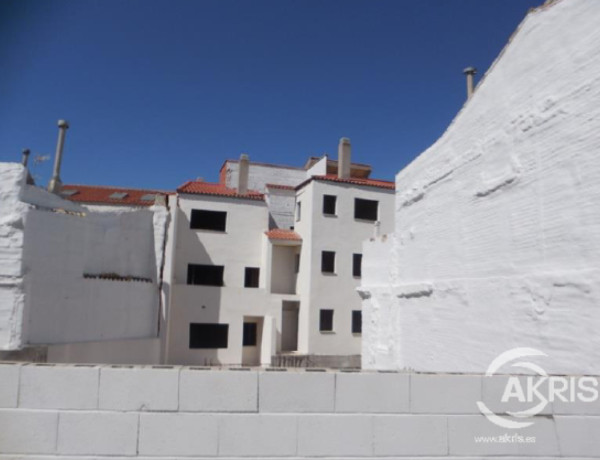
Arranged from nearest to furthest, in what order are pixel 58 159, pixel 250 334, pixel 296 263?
pixel 58 159, pixel 250 334, pixel 296 263

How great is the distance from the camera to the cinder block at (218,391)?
3271mm

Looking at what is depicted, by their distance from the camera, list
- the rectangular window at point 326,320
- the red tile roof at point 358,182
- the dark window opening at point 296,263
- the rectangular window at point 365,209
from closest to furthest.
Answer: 1. the rectangular window at point 326,320
2. the red tile roof at point 358,182
3. the rectangular window at point 365,209
4. the dark window opening at point 296,263

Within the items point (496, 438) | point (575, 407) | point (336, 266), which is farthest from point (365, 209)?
point (496, 438)

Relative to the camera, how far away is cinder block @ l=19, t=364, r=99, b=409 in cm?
325

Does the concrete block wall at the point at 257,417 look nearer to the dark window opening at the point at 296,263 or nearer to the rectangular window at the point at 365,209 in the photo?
the rectangular window at the point at 365,209

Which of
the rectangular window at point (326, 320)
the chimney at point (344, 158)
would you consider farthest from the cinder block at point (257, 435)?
the chimney at point (344, 158)

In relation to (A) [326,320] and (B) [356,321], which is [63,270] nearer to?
(A) [326,320]

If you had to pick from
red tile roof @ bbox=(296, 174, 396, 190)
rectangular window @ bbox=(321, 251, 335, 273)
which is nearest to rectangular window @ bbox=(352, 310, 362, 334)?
rectangular window @ bbox=(321, 251, 335, 273)

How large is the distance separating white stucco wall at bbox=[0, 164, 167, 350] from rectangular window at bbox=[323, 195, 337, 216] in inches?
328

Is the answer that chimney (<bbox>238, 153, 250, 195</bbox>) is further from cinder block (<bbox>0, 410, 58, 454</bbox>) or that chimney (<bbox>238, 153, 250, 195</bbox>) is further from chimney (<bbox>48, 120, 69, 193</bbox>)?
cinder block (<bbox>0, 410, 58, 454</bbox>)

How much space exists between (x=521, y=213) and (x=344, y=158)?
53.3 ft

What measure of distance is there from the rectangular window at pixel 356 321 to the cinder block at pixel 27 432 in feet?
58.2

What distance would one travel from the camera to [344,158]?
22.4 meters

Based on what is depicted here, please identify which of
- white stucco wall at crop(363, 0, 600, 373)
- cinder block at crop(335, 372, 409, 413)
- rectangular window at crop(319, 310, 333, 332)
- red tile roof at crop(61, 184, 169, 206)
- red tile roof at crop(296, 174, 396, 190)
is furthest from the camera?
red tile roof at crop(61, 184, 169, 206)
